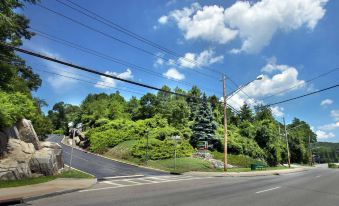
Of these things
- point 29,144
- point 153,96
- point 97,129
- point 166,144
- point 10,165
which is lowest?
point 10,165

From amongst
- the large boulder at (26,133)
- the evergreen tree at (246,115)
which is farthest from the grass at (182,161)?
the evergreen tree at (246,115)

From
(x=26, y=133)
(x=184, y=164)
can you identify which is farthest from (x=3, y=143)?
(x=184, y=164)

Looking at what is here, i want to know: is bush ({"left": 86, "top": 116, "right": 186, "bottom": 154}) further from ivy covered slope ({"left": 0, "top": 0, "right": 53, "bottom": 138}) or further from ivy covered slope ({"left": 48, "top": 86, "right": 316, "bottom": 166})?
ivy covered slope ({"left": 0, "top": 0, "right": 53, "bottom": 138})

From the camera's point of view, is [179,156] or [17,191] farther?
[179,156]

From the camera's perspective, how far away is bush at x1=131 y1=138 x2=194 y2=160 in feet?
138

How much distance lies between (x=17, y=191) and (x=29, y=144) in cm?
874

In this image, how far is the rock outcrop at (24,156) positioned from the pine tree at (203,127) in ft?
85.1

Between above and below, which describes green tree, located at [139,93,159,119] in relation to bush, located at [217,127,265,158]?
above

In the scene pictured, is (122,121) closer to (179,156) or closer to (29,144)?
(179,156)

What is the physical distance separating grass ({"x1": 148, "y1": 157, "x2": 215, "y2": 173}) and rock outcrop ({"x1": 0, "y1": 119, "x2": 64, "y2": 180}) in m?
13.6

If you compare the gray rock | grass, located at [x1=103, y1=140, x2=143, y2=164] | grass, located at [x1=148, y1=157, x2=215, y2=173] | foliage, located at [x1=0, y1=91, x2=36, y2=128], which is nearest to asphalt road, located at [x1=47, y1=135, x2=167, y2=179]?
grass, located at [x1=148, y1=157, x2=215, y2=173]

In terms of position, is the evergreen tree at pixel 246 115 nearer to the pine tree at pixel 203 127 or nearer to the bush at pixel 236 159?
the pine tree at pixel 203 127

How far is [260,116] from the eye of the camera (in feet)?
285

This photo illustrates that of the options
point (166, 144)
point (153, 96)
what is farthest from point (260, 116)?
point (166, 144)
